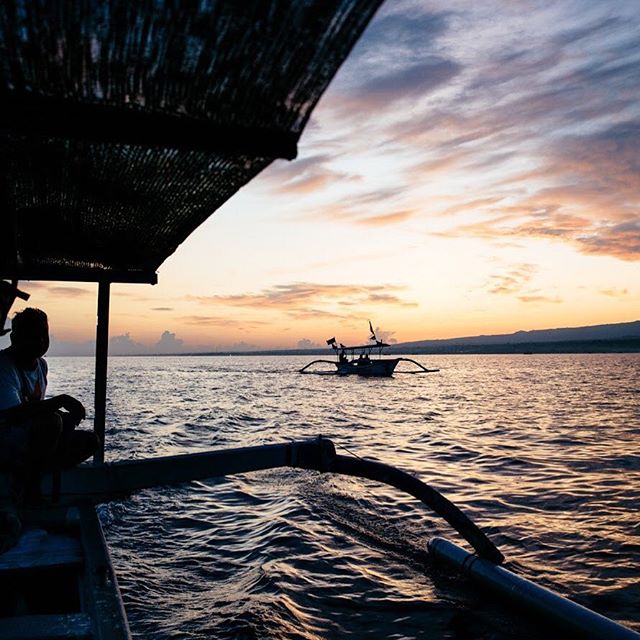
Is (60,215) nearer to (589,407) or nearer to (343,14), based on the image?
(343,14)

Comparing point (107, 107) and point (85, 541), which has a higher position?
point (107, 107)

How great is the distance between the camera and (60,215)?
15.1ft

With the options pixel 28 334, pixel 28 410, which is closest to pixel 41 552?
pixel 28 410

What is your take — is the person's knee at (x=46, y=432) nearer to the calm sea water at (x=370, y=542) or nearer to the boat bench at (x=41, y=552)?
the boat bench at (x=41, y=552)

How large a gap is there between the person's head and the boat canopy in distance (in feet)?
3.29

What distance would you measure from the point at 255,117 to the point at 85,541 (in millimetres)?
3826

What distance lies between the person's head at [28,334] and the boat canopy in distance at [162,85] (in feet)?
3.29

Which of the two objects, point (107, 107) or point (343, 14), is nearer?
point (343, 14)

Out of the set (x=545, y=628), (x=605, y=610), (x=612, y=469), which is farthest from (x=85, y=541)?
(x=612, y=469)

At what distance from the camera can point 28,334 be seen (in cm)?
404

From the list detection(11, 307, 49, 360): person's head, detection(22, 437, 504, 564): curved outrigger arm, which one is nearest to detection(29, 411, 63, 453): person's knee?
detection(11, 307, 49, 360): person's head

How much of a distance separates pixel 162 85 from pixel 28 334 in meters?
2.65

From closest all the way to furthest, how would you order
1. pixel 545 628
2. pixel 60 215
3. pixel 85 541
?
pixel 85 541 < pixel 60 215 < pixel 545 628

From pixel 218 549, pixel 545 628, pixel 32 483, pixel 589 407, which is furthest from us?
pixel 589 407
